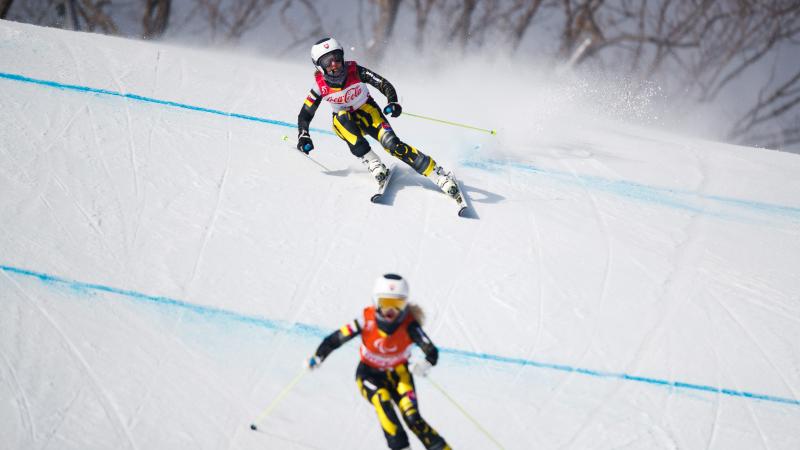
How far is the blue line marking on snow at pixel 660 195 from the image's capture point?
7500 millimetres

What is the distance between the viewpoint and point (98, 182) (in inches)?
251

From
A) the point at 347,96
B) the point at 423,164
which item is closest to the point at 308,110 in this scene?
the point at 347,96

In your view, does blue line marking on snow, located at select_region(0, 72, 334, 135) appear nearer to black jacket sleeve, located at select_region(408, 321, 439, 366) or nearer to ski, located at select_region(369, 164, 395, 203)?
ski, located at select_region(369, 164, 395, 203)

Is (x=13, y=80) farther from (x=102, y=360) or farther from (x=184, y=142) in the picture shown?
(x=102, y=360)

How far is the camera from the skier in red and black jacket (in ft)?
20.8

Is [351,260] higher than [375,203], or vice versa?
[375,203]

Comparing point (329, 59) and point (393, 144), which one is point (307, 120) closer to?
point (329, 59)

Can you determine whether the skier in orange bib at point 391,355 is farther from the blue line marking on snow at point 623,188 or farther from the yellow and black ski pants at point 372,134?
the blue line marking on snow at point 623,188

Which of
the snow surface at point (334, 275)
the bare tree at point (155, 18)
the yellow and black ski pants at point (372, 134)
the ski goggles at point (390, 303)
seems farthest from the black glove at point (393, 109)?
the bare tree at point (155, 18)

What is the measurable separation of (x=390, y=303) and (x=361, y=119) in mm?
3087

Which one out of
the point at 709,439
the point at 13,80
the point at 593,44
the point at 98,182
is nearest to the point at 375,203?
the point at 98,182

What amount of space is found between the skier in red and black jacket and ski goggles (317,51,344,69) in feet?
0.34

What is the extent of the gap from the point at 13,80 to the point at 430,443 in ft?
20.6

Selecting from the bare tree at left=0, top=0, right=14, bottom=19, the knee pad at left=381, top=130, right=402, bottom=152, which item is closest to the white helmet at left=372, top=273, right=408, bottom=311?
the knee pad at left=381, top=130, right=402, bottom=152
